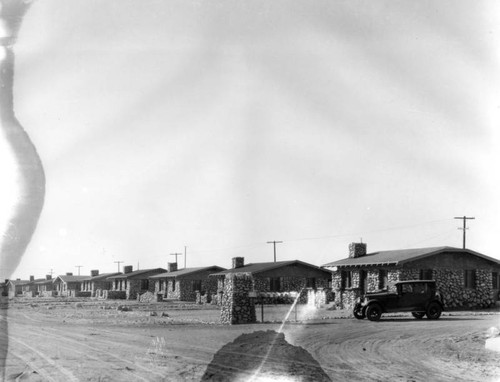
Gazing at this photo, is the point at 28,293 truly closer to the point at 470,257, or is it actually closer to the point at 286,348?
the point at 470,257

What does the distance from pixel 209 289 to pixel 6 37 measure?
5094 centimetres

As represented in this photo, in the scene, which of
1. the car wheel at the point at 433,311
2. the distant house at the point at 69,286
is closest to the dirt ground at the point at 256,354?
the car wheel at the point at 433,311

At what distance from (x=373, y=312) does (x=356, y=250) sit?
1542 cm

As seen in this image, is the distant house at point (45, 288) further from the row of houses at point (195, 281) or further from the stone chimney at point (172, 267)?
the stone chimney at point (172, 267)

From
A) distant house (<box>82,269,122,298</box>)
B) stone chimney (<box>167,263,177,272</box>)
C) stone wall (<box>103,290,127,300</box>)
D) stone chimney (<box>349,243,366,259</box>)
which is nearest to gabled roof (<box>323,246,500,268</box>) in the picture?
stone chimney (<box>349,243,366,259</box>)

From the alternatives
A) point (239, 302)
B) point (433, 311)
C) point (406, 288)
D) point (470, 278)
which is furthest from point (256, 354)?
point (470, 278)

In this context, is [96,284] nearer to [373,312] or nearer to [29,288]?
[29,288]

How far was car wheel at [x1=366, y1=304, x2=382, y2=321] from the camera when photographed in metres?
24.1

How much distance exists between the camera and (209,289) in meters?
57.7

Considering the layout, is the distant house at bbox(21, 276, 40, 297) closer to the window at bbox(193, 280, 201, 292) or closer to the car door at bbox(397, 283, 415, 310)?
the window at bbox(193, 280, 201, 292)

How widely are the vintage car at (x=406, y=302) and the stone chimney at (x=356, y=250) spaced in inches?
556

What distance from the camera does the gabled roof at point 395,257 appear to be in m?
32.3

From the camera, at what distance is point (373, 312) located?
24.2 metres

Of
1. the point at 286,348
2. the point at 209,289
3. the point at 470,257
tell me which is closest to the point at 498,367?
the point at 286,348
